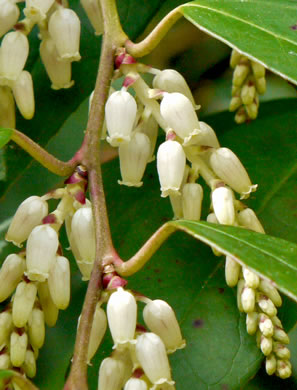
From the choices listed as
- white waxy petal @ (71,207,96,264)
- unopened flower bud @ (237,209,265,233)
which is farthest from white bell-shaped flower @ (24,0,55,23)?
unopened flower bud @ (237,209,265,233)

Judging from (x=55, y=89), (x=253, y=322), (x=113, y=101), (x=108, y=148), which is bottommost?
(x=108, y=148)

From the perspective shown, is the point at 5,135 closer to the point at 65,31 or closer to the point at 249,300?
the point at 65,31

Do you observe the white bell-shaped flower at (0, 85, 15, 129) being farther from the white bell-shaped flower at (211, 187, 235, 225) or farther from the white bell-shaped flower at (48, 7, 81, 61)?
the white bell-shaped flower at (211, 187, 235, 225)

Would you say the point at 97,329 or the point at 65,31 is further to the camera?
the point at 65,31

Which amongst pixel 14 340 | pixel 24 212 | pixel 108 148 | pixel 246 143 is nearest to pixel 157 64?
pixel 108 148

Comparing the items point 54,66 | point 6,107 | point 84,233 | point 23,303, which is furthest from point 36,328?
point 54,66

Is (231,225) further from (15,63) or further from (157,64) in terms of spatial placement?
(157,64)
